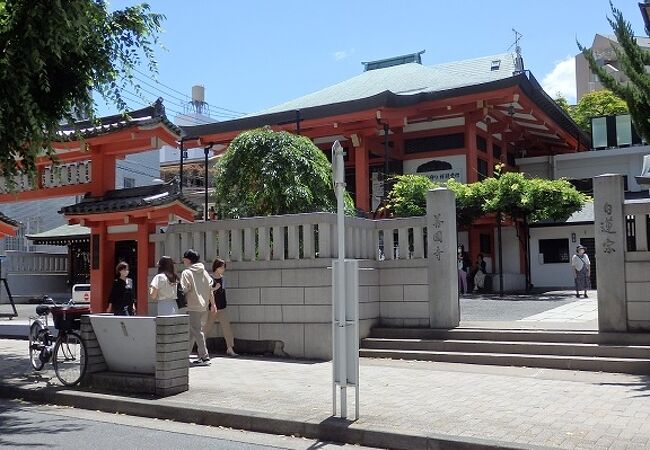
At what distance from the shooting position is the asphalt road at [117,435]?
6.76 m

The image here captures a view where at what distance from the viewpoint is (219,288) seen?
1212 cm

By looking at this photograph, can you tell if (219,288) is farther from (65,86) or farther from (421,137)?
(421,137)

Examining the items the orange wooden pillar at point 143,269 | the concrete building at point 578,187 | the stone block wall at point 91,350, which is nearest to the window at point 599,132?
the concrete building at point 578,187

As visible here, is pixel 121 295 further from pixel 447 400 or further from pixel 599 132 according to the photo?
pixel 599 132

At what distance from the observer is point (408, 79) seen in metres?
30.9

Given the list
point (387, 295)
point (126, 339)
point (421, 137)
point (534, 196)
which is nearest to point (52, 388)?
point (126, 339)

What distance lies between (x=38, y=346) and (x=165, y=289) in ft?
6.98

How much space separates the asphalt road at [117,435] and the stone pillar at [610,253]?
19.3 ft

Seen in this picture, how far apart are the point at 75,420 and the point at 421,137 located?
72.8 feet

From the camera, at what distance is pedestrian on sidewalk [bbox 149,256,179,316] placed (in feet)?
34.8

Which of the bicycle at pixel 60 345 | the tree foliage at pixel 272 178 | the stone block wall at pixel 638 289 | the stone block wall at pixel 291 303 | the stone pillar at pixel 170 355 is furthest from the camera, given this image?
the tree foliage at pixel 272 178

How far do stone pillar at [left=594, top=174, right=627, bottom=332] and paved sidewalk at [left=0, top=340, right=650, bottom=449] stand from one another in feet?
4.41

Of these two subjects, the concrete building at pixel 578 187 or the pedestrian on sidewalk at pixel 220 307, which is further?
the concrete building at pixel 578 187

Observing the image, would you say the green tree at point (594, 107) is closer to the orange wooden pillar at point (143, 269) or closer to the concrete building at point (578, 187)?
the concrete building at point (578, 187)
